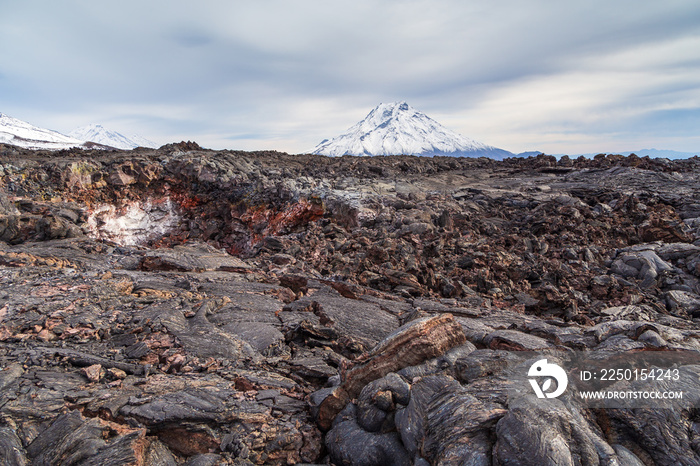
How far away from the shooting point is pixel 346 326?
30.0 feet

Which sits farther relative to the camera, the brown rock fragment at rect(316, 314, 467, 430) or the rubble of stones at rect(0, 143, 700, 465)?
the brown rock fragment at rect(316, 314, 467, 430)

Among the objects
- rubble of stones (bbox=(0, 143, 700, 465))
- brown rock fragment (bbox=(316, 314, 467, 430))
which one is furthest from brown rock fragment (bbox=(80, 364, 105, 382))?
brown rock fragment (bbox=(316, 314, 467, 430))

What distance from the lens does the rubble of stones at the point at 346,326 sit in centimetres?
465

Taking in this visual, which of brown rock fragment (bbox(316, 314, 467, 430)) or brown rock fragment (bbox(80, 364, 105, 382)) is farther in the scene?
brown rock fragment (bbox(80, 364, 105, 382))

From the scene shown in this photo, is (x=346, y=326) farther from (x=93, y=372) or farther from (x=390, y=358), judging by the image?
(x=93, y=372)

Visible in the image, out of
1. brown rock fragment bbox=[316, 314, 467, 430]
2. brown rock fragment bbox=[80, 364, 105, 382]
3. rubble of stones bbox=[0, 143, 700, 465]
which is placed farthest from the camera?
brown rock fragment bbox=[80, 364, 105, 382]

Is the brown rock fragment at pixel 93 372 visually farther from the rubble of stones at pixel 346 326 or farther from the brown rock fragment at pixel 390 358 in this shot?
the brown rock fragment at pixel 390 358

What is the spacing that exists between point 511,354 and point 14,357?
9043mm

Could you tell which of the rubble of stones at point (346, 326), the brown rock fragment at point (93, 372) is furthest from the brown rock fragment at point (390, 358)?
the brown rock fragment at point (93, 372)

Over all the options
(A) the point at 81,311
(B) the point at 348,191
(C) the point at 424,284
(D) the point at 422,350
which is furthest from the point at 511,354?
(B) the point at 348,191

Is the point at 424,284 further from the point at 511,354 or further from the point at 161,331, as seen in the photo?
the point at 161,331

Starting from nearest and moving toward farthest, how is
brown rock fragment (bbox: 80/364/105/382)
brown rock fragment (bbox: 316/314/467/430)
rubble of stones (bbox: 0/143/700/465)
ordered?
rubble of stones (bbox: 0/143/700/465)
brown rock fragment (bbox: 316/314/467/430)
brown rock fragment (bbox: 80/364/105/382)

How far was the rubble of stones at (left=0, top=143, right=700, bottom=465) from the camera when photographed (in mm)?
4652

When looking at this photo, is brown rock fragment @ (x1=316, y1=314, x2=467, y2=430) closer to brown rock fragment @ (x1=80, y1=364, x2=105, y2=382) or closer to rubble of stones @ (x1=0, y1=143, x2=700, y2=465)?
rubble of stones @ (x1=0, y1=143, x2=700, y2=465)
